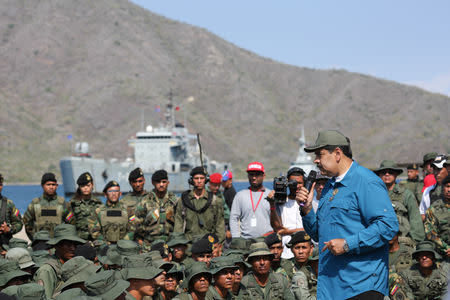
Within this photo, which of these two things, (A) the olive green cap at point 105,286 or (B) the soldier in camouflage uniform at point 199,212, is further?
(B) the soldier in camouflage uniform at point 199,212

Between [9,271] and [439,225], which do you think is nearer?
[9,271]

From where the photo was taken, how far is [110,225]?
8695 millimetres

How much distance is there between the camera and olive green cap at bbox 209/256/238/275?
644 centimetres

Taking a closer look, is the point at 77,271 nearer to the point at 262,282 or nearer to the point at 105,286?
the point at 105,286

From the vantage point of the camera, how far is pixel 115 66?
13288 cm

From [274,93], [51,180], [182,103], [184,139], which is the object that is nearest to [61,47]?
[182,103]

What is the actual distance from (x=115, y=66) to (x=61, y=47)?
1769 cm

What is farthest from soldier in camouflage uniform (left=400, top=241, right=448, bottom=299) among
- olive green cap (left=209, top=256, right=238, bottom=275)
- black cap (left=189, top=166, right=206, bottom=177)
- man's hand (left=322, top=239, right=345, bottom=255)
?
man's hand (left=322, top=239, right=345, bottom=255)

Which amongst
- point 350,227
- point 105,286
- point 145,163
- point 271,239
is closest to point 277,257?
point 271,239

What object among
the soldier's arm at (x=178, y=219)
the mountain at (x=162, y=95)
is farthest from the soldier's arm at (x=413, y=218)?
the mountain at (x=162, y=95)

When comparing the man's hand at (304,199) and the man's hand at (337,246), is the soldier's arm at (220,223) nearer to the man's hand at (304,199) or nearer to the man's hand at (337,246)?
the man's hand at (304,199)

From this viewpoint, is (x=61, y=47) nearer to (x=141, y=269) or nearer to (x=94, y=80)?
(x=94, y=80)

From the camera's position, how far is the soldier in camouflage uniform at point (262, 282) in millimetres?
6621

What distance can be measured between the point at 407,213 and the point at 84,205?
5.14 metres
